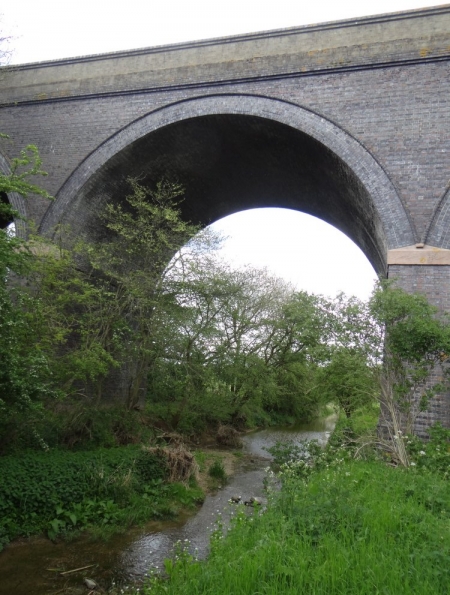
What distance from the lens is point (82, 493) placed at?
260 inches

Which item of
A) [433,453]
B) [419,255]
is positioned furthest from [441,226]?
[433,453]

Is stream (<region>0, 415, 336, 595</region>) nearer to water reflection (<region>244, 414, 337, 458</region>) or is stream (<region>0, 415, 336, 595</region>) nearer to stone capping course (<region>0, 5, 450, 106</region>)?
water reflection (<region>244, 414, 337, 458</region>)


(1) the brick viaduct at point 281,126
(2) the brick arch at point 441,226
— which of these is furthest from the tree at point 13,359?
(2) the brick arch at point 441,226

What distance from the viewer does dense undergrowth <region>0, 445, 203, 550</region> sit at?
19.6ft

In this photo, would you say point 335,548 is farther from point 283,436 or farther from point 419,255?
point 283,436

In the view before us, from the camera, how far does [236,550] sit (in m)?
3.97

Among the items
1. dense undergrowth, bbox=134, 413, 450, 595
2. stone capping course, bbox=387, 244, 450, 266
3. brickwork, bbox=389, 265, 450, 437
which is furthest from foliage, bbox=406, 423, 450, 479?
stone capping course, bbox=387, 244, 450, 266

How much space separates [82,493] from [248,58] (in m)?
9.09

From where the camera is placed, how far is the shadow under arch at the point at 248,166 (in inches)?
364

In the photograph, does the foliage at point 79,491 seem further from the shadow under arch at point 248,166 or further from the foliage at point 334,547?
the shadow under arch at point 248,166

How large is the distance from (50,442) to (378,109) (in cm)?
859

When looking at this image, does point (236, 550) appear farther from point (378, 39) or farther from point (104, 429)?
point (378, 39)

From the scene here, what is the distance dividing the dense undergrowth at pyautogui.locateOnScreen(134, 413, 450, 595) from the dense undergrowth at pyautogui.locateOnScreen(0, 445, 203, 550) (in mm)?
2262

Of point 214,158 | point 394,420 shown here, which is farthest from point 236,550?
point 214,158
